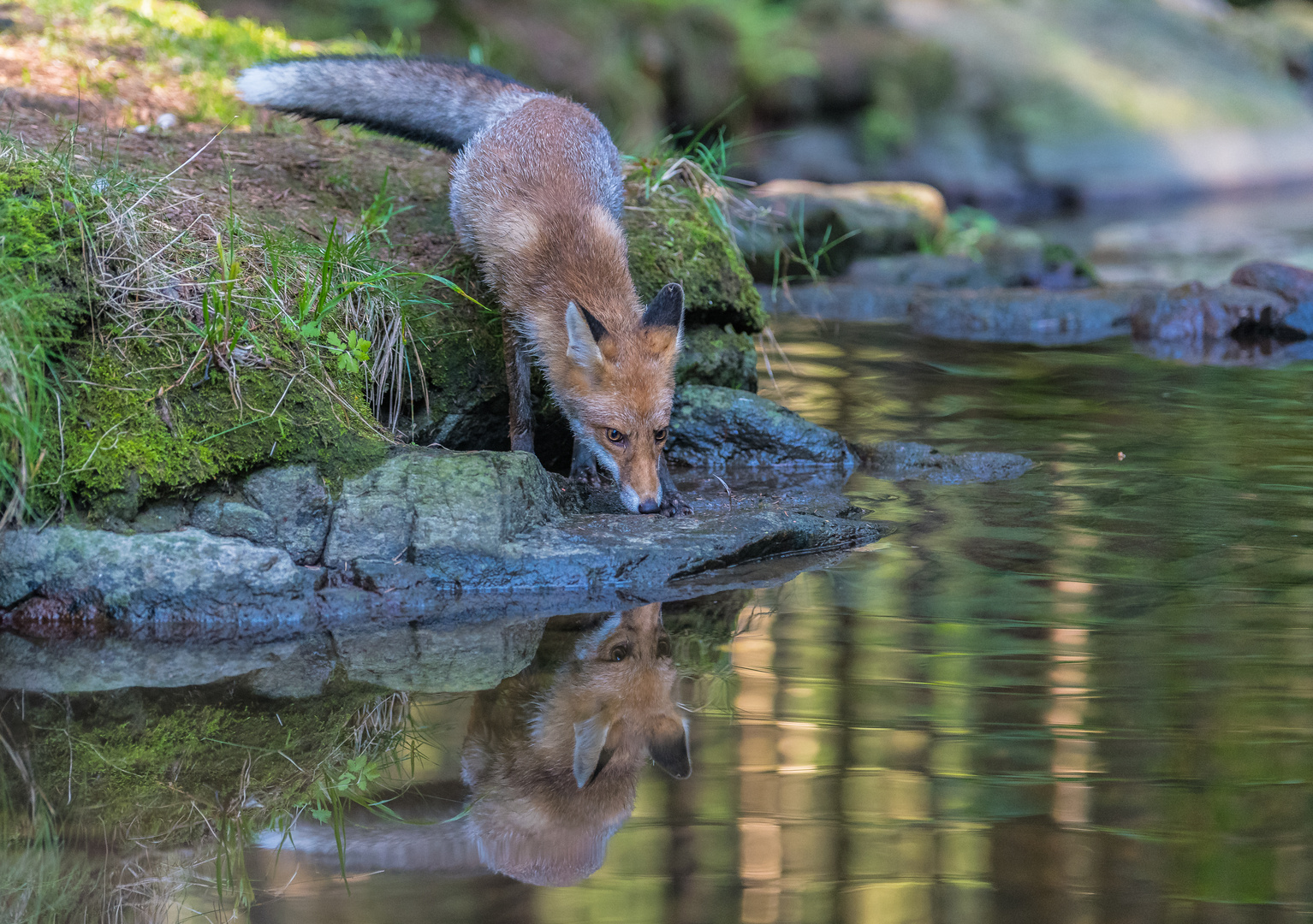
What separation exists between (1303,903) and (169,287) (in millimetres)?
4304

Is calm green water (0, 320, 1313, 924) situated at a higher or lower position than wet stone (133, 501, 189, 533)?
lower

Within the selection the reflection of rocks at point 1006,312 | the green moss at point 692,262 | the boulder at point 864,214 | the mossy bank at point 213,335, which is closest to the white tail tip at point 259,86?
the mossy bank at point 213,335

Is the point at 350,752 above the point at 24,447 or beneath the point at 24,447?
beneath

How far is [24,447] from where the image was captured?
3971 mm

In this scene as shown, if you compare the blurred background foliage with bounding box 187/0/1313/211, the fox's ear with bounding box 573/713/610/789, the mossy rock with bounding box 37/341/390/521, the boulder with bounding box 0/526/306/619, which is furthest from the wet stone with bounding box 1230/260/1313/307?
the boulder with bounding box 0/526/306/619

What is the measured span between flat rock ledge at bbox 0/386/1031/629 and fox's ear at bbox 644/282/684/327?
0.79m

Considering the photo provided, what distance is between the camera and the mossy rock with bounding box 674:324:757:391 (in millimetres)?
6641

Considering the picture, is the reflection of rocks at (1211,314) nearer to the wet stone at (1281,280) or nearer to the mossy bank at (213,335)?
the wet stone at (1281,280)

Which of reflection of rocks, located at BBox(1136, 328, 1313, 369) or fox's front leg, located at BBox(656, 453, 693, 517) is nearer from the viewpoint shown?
fox's front leg, located at BBox(656, 453, 693, 517)

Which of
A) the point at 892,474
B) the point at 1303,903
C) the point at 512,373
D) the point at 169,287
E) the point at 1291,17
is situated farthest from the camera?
the point at 1291,17

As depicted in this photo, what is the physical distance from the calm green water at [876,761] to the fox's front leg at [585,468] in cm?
137

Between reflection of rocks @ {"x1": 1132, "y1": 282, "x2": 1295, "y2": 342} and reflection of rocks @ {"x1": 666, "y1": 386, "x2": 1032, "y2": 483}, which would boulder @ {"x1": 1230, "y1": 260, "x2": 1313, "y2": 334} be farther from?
reflection of rocks @ {"x1": 666, "y1": 386, "x2": 1032, "y2": 483}

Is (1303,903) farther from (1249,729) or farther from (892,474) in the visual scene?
(892,474)

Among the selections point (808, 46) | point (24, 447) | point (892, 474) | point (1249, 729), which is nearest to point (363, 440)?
point (24, 447)
